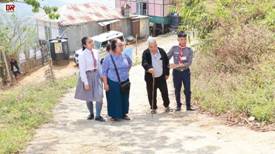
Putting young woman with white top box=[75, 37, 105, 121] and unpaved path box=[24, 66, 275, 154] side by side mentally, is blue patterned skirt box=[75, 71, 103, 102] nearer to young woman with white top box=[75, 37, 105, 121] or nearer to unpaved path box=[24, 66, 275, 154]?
young woman with white top box=[75, 37, 105, 121]

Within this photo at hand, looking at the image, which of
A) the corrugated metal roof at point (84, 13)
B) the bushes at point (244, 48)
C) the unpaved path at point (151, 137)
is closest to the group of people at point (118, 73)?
the unpaved path at point (151, 137)

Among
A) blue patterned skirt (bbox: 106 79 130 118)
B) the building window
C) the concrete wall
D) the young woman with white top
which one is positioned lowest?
the concrete wall

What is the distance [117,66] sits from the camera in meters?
7.86

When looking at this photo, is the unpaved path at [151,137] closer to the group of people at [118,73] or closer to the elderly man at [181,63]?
the group of people at [118,73]

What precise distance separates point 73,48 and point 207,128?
26.4 meters

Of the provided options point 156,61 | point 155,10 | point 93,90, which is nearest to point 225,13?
point 156,61

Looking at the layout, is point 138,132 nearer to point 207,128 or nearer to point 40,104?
point 207,128

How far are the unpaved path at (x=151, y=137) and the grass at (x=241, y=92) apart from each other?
0.42 m

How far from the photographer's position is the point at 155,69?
8.38 metres

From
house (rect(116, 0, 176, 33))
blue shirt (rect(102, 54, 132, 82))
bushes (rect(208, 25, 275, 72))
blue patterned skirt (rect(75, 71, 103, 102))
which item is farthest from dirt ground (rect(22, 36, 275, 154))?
house (rect(116, 0, 176, 33))

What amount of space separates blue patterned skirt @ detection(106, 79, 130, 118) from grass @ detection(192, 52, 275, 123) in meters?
1.53

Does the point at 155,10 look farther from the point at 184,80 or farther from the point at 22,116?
the point at 22,116

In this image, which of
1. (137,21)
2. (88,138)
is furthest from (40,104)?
(137,21)

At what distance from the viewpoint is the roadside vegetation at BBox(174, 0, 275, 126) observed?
7.86 meters
